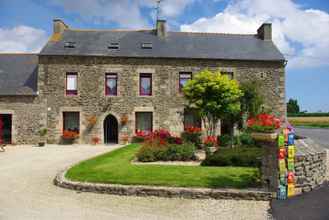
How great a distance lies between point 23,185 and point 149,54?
1299 cm

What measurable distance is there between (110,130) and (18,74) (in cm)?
696

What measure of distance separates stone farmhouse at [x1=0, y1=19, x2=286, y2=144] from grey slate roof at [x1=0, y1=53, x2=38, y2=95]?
6cm

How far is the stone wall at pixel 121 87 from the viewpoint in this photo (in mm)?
19609

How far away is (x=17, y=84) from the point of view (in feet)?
65.6

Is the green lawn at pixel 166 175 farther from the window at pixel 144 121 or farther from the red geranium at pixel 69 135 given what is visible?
the window at pixel 144 121

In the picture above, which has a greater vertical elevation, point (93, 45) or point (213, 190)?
point (93, 45)

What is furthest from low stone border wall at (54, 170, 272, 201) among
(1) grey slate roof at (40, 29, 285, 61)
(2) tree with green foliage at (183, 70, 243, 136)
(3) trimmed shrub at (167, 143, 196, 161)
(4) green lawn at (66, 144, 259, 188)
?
(1) grey slate roof at (40, 29, 285, 61)

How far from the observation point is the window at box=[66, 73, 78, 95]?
19.8 meters

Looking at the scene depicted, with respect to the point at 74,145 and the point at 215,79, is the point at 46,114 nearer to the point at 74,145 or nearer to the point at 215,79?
the point at 74,145

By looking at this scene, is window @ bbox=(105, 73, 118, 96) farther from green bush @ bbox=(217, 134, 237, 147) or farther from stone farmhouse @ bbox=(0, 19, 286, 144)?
green bush @ bbox=(217, 134, 237, 147)

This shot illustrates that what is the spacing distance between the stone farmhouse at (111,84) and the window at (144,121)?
62 mm

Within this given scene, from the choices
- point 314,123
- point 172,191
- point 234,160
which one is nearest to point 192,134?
point 234,160

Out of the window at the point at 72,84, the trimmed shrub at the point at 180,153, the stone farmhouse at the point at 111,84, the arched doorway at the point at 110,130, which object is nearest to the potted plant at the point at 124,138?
the stone farmhouse at the point at 111,84

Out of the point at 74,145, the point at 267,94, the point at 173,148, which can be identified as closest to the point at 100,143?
the point at 74,145
